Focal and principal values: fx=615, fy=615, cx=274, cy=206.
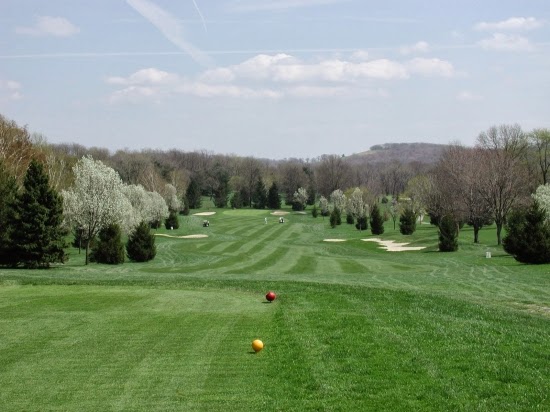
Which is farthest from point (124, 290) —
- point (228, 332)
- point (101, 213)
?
point (101, 213)

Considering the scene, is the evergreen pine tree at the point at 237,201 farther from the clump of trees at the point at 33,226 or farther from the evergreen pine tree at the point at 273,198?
the clump of trees at the point at 33,226

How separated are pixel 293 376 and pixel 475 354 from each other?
3.96 metres

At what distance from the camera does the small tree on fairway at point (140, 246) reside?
49.8m

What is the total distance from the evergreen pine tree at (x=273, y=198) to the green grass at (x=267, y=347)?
13248 cm

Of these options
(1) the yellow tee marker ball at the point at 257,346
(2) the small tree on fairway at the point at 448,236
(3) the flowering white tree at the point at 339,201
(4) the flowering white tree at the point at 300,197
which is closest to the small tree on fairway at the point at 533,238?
(2) the small tree on fairway at the point at 448,236

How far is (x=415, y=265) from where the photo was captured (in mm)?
45875

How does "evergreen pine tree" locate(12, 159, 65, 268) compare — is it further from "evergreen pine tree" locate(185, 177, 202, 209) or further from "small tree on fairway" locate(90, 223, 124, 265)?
"evergreen pine tree" locate(185, 177, 202, 209)

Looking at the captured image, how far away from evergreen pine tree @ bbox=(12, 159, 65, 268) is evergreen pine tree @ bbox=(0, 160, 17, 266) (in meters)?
0.34

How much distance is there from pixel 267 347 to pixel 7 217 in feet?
106

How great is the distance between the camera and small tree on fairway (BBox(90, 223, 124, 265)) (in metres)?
46.9

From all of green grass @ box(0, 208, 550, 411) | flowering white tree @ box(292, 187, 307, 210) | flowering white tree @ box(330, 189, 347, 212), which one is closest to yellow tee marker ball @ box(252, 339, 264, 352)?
green grass @ box(0, 208, 550, 411)

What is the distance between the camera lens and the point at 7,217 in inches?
1614

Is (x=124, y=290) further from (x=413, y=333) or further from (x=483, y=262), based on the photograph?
(x=483, y=262)

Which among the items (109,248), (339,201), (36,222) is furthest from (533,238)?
(339,201)
